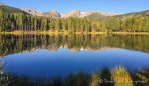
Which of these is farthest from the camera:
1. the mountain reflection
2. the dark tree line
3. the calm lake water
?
the dark tree line

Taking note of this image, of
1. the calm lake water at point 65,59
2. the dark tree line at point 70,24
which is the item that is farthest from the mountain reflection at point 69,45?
the dark tree line at point 70,24

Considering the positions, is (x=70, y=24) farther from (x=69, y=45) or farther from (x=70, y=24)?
(x=69, y=45)

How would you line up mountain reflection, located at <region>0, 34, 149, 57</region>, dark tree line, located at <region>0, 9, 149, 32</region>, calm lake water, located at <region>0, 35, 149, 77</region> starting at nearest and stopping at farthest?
calm lake water, located at <region>0, 35, 149, 77</region> → mountain reflection, located at <region>0, 34, 149, 57</region> → dark tree line, located at <region>0, 9, 149, 32</region>

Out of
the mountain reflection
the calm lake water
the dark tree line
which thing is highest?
the dark tree line

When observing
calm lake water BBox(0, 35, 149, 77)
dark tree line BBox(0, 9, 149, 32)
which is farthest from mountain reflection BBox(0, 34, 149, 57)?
dark tree line BBox(0, 9, 149, 32)

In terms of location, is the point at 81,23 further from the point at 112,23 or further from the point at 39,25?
the point at 39,25

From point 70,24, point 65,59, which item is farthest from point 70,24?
point 65,59

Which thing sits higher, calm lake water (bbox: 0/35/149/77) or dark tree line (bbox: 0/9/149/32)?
dark tree line (bbox: 0/9/149/32)

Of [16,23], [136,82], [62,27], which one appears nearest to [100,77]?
[136,82]

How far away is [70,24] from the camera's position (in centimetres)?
14675

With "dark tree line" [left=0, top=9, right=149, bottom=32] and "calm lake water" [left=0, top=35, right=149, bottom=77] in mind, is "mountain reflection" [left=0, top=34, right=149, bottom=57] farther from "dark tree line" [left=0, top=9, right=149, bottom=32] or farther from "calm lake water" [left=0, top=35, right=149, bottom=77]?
"dark tree line" [left=0, top=9, right=149, bottom=32]

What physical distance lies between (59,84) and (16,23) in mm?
127216

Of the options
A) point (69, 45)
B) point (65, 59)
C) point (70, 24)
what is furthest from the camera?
point (70, 24)

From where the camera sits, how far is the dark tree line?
423 feet
